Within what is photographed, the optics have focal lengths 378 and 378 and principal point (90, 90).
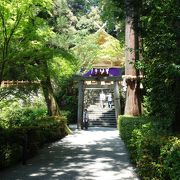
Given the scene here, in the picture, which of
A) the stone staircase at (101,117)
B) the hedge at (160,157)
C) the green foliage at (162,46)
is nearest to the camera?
the hedge at (160,157)

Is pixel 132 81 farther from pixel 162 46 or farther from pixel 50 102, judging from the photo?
pixel 162 46

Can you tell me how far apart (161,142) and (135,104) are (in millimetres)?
11299

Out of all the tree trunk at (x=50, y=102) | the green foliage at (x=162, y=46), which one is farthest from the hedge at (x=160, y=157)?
the tree trunk at (x=50, y=102)

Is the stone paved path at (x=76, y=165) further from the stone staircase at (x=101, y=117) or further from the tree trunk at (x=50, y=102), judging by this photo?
the stone staircase at (x=101, y=117)

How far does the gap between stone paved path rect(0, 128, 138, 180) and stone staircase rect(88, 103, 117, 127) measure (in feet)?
45.5

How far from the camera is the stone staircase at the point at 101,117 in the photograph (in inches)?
1150

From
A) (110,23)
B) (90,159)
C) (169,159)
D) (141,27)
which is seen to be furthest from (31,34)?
(110,23)

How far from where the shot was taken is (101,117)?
30.2 metres

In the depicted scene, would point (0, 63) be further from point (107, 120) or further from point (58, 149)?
point (107, 120)

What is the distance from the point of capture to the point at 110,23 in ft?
78.3

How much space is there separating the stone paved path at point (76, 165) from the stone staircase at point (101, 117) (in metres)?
13.9

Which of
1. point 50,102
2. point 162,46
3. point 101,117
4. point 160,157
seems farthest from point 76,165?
point 101,117

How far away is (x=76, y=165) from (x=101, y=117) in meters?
19.3

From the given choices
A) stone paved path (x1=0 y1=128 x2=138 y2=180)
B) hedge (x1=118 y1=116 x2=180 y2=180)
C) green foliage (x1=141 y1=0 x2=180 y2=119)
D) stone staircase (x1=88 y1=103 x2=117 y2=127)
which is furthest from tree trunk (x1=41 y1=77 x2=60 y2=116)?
hedge (x1=118 y1=116 x2=180 y2=180)
